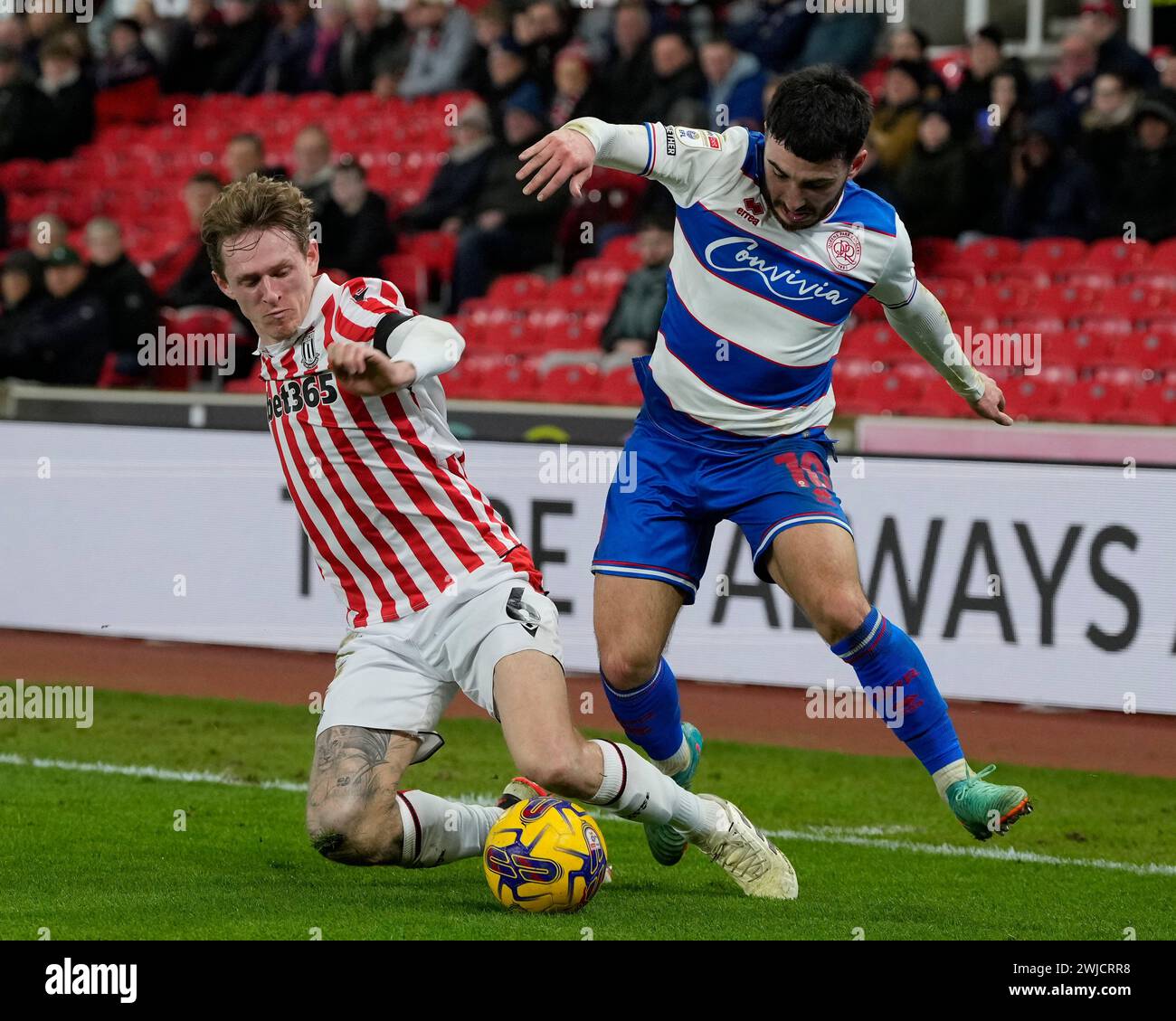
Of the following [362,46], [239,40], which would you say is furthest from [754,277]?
[239,40]

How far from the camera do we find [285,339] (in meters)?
5.25

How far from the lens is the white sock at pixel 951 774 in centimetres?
536

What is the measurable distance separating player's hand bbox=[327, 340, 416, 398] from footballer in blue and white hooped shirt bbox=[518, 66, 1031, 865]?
1.08 meters

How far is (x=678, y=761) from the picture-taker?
5.95 m

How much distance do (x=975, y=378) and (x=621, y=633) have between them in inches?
55.1

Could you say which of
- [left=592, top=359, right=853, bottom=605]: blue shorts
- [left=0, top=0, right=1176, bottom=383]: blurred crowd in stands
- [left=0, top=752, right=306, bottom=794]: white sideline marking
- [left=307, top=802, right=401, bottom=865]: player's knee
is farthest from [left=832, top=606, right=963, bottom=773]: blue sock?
[left=0, top=0, right=1176, bottom=383]: blurred crowd in stands

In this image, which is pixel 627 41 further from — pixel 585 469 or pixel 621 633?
pixel 621 633

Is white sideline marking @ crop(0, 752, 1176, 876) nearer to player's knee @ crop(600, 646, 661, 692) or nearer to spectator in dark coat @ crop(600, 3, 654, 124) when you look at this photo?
player's knee @ crop(600, 646, 661, 692)

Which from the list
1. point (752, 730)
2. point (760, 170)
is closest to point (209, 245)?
point (760, 170)

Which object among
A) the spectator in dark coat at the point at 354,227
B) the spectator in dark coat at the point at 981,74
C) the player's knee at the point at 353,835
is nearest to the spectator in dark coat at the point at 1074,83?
the spectator in dark coat at the point at 981,74

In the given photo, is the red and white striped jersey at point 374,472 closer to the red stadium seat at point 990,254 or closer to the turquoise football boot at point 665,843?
the turquoise football boot at point 665,843

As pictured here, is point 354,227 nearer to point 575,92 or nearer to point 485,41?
point 575,92

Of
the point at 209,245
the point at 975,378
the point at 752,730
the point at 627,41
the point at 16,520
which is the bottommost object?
the point at 752,730

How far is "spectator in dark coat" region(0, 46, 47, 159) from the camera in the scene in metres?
16.9
